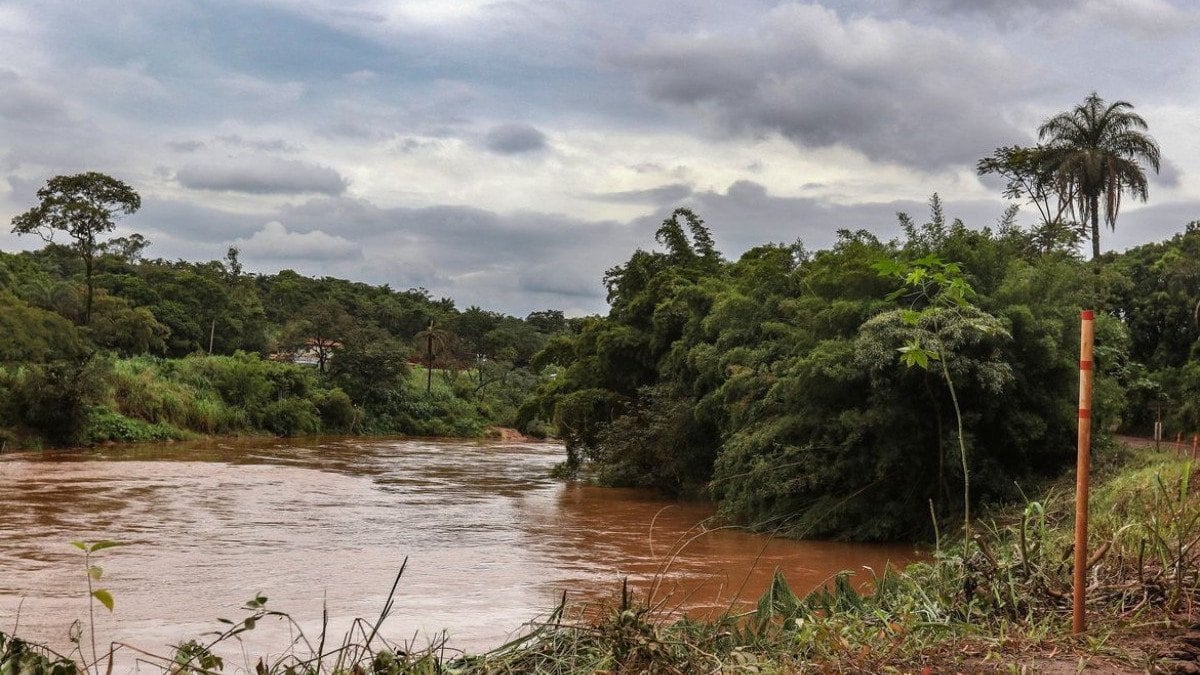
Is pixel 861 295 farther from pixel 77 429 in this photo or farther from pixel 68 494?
pixel 77 429

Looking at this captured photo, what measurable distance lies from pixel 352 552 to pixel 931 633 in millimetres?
11317

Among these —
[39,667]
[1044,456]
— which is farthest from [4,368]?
[39,667]

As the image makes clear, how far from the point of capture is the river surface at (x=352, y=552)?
32.5 feet

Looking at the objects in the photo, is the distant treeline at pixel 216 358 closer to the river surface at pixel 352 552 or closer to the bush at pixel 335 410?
the bush at pixel 335 410

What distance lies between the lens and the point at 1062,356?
14.4m

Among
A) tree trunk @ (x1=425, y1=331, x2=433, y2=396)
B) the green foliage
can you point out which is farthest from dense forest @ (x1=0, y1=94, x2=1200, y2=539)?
tree trunk @ (x1=425, y1=331, x2=433, y2=396)

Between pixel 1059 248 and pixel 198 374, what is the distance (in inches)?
1386

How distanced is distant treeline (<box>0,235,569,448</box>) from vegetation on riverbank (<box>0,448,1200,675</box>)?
31.0 metres

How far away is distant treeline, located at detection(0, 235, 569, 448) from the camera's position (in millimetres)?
32656

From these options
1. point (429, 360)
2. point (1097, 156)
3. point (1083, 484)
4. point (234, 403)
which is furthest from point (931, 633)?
point (429, 360)

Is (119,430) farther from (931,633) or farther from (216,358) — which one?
(931,633)

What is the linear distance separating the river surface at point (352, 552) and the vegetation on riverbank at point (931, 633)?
13.3 inches

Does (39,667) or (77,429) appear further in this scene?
(77,429)

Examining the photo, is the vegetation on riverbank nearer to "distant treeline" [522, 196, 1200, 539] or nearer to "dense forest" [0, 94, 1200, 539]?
"dense forest" [0, 94, 1200, 539]
